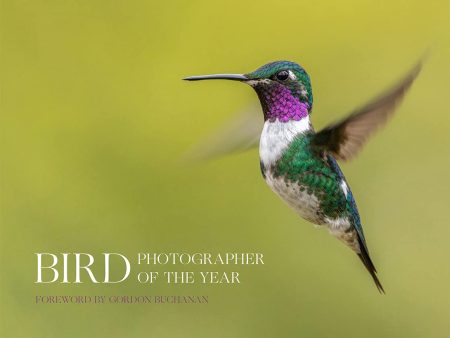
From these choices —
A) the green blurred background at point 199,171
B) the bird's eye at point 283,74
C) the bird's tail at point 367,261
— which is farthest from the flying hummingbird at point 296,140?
the green blurred background at point 199,171

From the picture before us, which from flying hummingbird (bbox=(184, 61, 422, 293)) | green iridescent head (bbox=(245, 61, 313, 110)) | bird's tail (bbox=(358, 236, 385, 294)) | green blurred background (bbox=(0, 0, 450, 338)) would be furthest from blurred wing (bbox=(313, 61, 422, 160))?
green blurred background (bbox=(0, 0, 450, 338))

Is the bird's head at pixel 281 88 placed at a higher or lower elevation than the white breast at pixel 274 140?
higher

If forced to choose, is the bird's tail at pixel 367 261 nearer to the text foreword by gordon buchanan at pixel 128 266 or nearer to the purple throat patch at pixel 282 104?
the purple throat patch at pixel 282 104

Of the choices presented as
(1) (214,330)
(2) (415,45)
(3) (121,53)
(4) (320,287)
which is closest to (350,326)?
(4) (320,287)

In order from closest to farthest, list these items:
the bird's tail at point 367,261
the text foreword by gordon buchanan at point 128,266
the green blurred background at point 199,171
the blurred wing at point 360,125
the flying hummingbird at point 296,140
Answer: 1. the blurred wing at point 360,125
2. the flying hummingbird at point 296,140
3. the bird's tail at point 367,261
4. the text foreword by gordon buchanan at point 128,266
5. the green blurred background at point 199,171

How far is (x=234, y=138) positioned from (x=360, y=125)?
0.31 meters

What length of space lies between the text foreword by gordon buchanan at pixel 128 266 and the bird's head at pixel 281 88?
1065mm

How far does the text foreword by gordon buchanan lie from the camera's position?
2465 millimetres

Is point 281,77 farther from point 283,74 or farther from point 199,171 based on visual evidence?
point 199,171

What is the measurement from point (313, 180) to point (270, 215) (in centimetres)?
104

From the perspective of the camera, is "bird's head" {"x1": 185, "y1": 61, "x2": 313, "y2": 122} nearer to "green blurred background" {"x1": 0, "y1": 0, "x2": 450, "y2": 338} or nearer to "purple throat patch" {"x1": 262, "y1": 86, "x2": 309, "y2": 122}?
"purple throat patch" {"x1": 262, "y1": 86, "x2": 309, "y2": 122}

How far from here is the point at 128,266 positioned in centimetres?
256

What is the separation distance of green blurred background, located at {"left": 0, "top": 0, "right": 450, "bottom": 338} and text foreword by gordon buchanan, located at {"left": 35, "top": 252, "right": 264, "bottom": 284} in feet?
0.12

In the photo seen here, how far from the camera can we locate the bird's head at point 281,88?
153 cm
